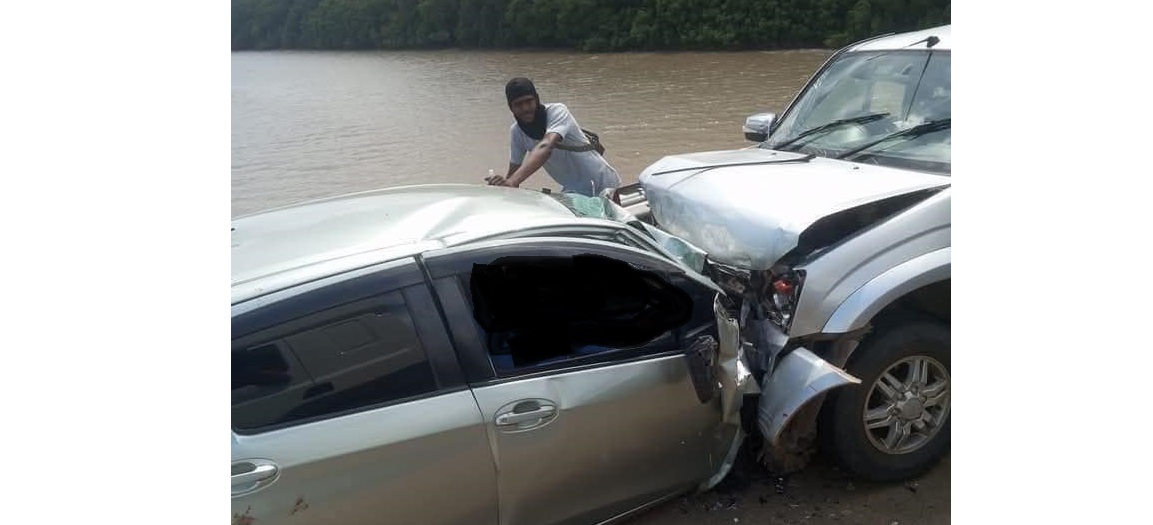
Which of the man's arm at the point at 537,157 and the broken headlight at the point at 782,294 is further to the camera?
the man's arm at the point at 537,157

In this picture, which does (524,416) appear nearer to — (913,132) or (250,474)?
(250,474)

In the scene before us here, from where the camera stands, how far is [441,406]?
201 cm

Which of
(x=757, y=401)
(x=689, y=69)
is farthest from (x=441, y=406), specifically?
(x=689, y=69)

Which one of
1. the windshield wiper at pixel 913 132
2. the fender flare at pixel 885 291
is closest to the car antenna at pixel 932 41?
the windshield wiper at pixel 913 132

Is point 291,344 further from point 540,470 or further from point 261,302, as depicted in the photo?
point 540,470

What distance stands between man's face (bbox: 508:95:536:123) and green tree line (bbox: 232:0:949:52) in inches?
28.1

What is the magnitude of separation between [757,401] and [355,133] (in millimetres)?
10249

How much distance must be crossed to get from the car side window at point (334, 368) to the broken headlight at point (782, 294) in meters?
1.21

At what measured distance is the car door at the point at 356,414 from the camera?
5.94 feet

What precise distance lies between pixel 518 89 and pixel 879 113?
182 cm

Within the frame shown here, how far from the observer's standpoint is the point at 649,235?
2.86m

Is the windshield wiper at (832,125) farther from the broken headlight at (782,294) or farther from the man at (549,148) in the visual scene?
the broken headlight at (782,294)

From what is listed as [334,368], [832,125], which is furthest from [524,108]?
[334,368]

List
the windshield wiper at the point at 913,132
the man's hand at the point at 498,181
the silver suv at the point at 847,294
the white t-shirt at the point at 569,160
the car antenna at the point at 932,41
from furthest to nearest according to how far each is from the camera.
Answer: the white t-shirt at the point at 569,160 → the man's hand at the point at 498,181 → the car antenna at the point at 932,41 → the windshield wiper at the point at 913,132 → the silver suv at the point at 847,294
